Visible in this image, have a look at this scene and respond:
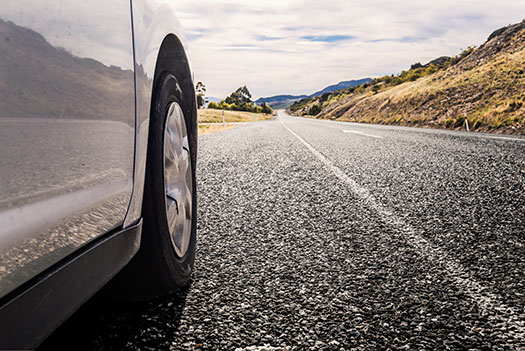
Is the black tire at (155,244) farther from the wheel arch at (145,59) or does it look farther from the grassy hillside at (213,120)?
the grassy hillside at (213,120)

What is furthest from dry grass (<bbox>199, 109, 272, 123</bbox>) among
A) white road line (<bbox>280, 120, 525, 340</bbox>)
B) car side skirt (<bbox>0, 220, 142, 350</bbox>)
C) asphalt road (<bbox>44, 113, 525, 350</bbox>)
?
car side skirt (<bbox>0, 220, 142, 350</bbox>)

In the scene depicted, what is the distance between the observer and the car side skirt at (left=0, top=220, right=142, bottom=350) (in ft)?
2.77

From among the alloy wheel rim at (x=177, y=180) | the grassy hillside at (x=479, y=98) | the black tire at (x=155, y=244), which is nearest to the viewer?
the black tire at (x=155, y=244)

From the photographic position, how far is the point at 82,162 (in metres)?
1.17

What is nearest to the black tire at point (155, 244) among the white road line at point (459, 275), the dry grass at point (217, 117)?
the white road line at point (459, 275)

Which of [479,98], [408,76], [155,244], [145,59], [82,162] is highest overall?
[408,76]

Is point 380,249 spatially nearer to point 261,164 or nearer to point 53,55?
point 53,55

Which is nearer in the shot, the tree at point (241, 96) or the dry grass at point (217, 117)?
the dry grass at point (217, 117)

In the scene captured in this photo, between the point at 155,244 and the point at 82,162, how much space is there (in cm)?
54

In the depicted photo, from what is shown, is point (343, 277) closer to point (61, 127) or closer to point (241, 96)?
point (61, 127)

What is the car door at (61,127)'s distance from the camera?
2.85 ft

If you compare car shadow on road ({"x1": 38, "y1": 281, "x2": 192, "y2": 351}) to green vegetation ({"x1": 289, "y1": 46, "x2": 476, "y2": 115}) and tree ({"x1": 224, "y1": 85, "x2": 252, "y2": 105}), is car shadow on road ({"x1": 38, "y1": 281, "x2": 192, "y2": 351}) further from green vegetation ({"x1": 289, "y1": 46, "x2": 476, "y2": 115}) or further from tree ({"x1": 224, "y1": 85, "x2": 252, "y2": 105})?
tree ({"x1": 224, "y1": 85, "x2": 252, "y2": 105})

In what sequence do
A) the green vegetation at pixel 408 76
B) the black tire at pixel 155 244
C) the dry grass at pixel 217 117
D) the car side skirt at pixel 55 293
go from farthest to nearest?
1. the green vegetation at pixel 408 76
2. the dry grass at pixel 217 117
3. the black tire at pixel 155 244
4. the car side skirt at pixel 55 293

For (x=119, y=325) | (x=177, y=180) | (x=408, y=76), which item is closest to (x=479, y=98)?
(x=177, y=180)
